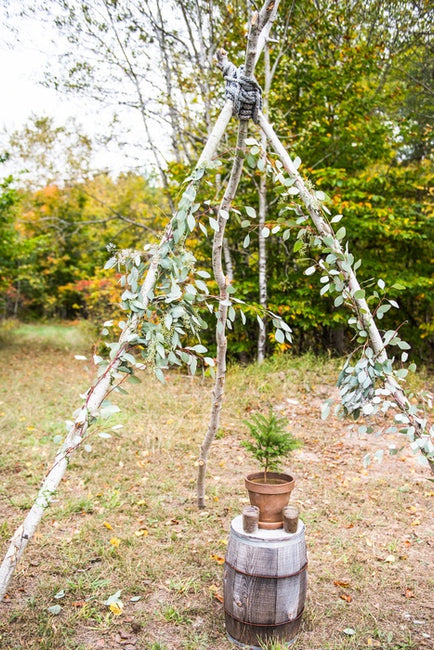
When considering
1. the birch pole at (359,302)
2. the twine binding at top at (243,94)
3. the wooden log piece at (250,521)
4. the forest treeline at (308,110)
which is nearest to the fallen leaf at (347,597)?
the wooden log piece at (250,521)

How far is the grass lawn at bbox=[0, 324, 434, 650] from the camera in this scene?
269 centimetres

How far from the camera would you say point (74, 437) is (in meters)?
2.27

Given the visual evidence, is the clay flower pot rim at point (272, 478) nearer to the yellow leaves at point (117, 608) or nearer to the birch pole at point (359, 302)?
the birch pole at point (359, 302)

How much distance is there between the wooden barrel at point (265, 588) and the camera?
246cm

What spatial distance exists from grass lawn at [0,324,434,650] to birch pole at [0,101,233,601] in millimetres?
104

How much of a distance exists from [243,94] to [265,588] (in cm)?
257

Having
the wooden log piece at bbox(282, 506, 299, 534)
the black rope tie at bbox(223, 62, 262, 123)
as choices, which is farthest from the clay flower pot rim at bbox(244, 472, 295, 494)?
the black rope tie at bbox(223, 62, 262, 123)

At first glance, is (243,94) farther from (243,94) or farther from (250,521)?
(250,521)

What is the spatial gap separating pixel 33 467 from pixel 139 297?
3.28 meters

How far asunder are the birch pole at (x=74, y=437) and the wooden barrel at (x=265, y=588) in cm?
101

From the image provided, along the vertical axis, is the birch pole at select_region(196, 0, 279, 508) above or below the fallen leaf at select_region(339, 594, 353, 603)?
above

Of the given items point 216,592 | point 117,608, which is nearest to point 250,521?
point 216,592

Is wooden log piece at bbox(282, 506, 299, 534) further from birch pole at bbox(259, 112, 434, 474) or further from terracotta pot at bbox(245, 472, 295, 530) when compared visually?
birch pole at bbox(259, 112, 434, 474)

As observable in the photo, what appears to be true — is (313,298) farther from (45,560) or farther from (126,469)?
(45,560)
